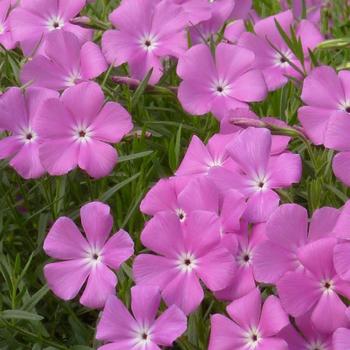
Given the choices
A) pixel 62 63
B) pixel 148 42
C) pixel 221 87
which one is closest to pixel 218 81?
pixel 221 87

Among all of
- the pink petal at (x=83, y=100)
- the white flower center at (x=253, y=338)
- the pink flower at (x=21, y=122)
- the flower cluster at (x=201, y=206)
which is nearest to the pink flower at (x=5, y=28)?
the flower cluster at (x=201, y=206)

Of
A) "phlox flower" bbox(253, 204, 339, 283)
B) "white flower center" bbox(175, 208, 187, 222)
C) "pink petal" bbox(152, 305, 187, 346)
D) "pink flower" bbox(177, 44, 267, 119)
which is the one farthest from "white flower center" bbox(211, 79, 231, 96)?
"pink petal" bbox(152, 305, 187, 346)

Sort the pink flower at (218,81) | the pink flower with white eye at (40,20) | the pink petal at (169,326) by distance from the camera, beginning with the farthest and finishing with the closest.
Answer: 1. the pink flower with white eye at (40,20)
2. the pink flower at (218,81)
3. the pink petal at (169,326)

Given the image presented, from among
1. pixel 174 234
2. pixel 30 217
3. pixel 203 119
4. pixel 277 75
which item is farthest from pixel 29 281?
pixel 277 75

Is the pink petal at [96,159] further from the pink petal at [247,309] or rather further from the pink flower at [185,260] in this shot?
the pink petal at [247,309]

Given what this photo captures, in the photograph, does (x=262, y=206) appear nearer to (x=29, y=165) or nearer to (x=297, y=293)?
(x=297, y=293)

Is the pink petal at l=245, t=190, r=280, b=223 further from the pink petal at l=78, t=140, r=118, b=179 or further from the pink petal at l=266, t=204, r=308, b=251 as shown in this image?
the pink petal at l=78, t=140, r=118, b=179
